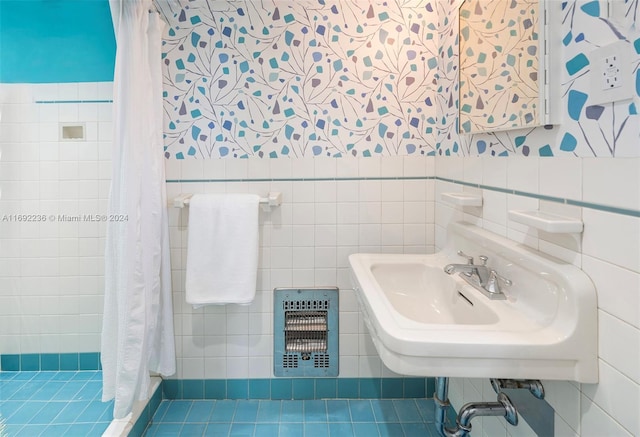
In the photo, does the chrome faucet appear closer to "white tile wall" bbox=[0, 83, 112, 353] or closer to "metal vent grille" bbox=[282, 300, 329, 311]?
"metal vent grille" bbox=[282, 300, 329, 311]

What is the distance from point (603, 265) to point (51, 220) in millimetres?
2050

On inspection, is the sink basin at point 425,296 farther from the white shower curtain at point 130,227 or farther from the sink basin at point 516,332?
the white shower curtain at point 130,227

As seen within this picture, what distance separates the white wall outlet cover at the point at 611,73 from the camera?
3.15 feet

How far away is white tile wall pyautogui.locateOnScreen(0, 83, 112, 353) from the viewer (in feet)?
5.84

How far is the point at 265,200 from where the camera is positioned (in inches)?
87.2

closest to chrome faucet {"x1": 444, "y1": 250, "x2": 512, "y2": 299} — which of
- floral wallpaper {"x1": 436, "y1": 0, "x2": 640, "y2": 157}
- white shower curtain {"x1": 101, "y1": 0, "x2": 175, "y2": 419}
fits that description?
floral wallpaper {"x1": 436, "y1": 0, "x2": 640, "y2": 157}

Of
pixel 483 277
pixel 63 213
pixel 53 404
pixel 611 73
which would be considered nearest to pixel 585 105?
pixel 611 73

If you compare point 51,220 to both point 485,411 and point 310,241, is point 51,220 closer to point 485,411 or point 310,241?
point 310,241

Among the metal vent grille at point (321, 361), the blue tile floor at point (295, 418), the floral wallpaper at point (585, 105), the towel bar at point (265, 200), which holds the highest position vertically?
the floral wallpaper at point (585, 105)

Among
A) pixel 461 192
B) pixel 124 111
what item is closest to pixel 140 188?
pixel 124 111

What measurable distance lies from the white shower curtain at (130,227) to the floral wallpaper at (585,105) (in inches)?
57.7

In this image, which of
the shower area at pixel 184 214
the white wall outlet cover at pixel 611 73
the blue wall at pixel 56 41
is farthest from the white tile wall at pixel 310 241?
the white wall outlet cover at pixel 611 73

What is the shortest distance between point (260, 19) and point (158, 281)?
138cm

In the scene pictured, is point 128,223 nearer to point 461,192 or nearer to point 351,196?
point 351,196
